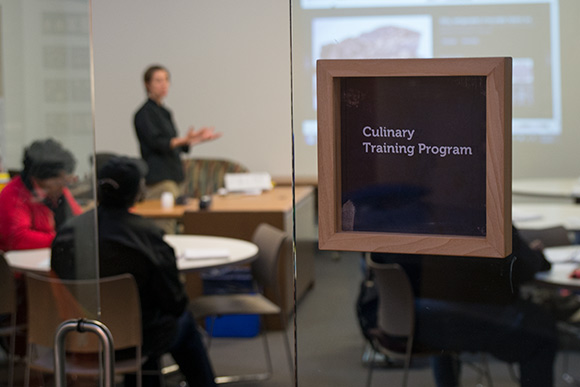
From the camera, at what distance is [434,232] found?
126cm

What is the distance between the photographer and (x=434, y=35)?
1.45 meters

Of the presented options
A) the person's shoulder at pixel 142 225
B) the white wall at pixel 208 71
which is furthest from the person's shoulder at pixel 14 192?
the white wall at pixel 208 71

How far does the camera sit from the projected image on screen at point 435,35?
4.70 ft

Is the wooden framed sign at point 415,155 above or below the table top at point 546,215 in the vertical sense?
above

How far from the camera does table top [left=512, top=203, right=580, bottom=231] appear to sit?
1550 mm

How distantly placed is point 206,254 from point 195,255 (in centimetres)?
5

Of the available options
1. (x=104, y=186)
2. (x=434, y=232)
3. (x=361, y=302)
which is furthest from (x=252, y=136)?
(x=434, y=232)

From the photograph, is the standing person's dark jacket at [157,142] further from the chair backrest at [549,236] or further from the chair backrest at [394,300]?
the chair backrest at [549,236]

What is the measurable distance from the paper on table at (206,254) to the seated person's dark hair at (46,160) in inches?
32.2

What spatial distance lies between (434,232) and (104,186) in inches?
87.1

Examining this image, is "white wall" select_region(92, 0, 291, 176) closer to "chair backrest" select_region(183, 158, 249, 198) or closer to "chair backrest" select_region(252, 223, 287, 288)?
"chair backrest" select_region(183, 158, 249, 198)

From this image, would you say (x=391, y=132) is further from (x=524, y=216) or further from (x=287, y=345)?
(x=287, y=345)

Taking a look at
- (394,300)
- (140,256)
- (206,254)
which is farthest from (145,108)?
(394,300)

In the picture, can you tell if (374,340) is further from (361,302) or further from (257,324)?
(257,324)
